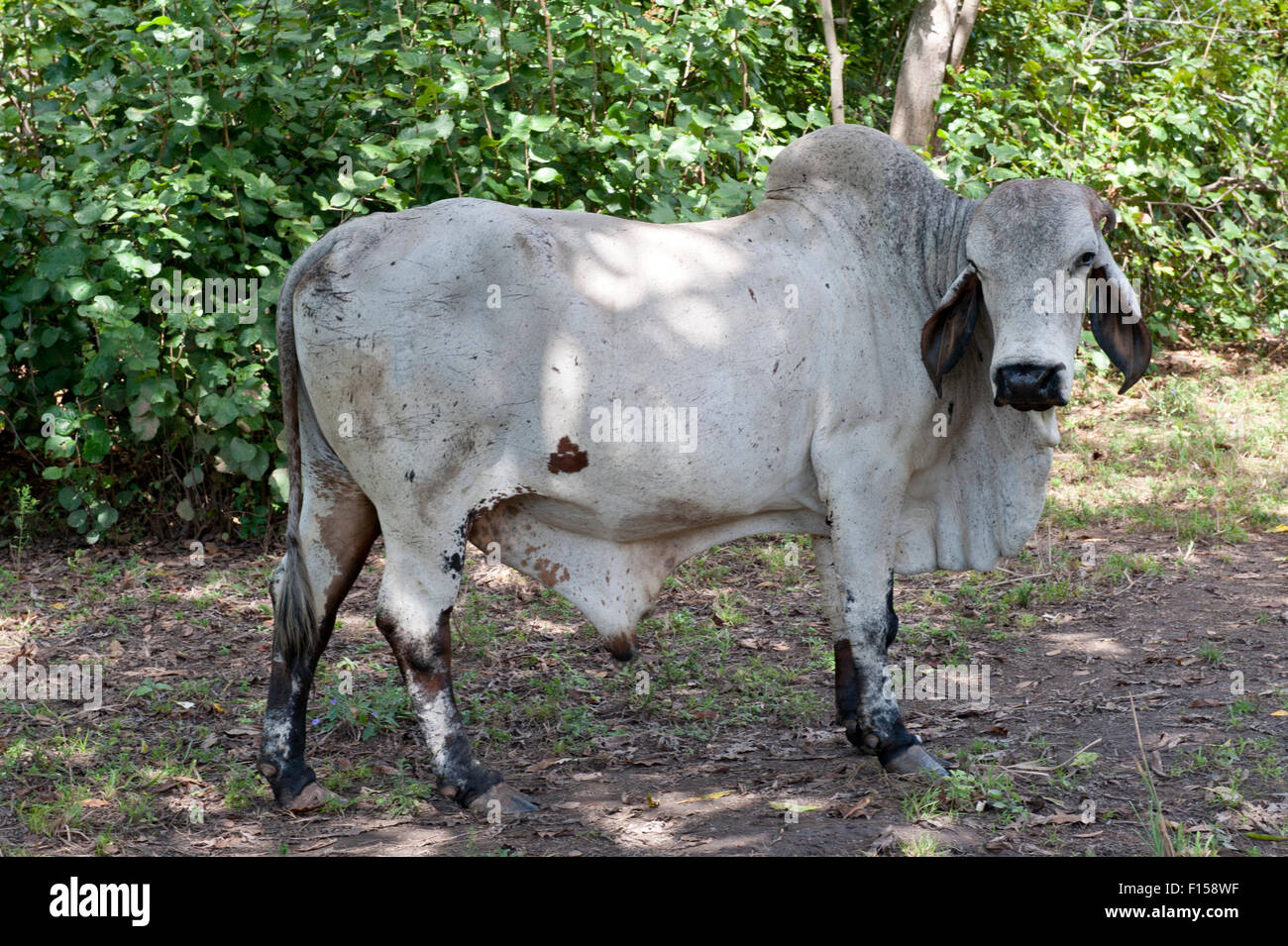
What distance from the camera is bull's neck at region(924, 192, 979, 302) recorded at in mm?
4086

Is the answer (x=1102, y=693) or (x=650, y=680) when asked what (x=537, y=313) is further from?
(x=1102, y=693)

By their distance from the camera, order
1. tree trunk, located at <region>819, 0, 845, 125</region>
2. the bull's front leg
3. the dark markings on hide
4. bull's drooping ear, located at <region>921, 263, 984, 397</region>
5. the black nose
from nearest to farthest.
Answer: the black nose < the dark markings on hide < bull's drooping ear, located at <region>921, 263, 984, 397</region> < the bull's front leg < tree trunk, located at <region>819, 0, 845, 125</region>

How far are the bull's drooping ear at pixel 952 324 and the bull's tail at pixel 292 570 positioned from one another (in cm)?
199

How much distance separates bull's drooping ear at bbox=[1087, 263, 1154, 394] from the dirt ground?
1173 mm

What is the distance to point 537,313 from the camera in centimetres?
369

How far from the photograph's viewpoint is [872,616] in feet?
13.4

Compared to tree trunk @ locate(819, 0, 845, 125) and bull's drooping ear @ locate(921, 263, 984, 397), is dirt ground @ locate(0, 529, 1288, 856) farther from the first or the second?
tree trunk @ locate(819, 0, 845, 125)

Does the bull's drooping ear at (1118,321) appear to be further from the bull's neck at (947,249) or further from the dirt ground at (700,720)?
the dirt ground at (700,720)

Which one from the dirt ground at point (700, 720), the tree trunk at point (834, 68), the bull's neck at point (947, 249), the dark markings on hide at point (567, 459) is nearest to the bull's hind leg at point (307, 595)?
the dirt ground at point (700, 720)

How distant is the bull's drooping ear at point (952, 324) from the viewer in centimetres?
388

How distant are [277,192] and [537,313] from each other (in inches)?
105

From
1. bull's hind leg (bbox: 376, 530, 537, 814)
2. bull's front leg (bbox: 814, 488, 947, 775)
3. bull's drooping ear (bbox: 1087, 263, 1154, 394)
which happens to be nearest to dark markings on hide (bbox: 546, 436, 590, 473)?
bull's hind leg (bbox: 376, 530, 537, 814)
